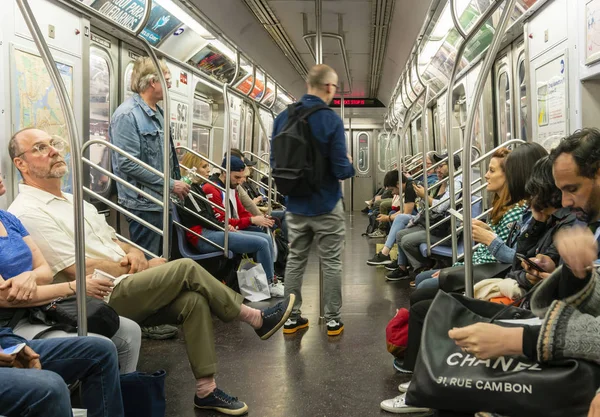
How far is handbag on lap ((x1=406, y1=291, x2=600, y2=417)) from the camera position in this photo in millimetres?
1386

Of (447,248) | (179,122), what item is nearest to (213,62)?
(179,122)

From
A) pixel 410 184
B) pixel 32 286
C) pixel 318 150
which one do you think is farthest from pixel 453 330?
pixel 410 184

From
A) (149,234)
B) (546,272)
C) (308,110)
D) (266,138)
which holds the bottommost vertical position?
(546,272)

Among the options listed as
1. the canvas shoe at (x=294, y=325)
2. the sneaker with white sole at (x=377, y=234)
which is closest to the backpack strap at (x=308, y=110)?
the canvas shoe at (x=294, y=325)

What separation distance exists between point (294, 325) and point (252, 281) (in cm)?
112

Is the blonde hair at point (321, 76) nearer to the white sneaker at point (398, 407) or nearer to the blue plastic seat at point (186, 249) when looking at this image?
the blue plastic seat at point (186, 249)

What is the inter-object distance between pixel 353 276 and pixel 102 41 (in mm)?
3437

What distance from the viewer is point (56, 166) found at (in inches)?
111

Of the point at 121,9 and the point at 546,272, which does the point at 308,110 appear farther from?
the point at 121,9

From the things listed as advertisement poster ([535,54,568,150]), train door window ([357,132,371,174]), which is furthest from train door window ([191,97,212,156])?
train door window ([357,132,371,174])

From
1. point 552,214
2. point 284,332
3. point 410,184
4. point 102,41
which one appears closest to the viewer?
point 552,214

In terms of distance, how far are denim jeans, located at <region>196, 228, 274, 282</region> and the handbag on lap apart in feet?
11.2

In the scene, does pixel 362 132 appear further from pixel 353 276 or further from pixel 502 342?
pixel 502 342

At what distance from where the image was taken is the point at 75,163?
6.85 feet
